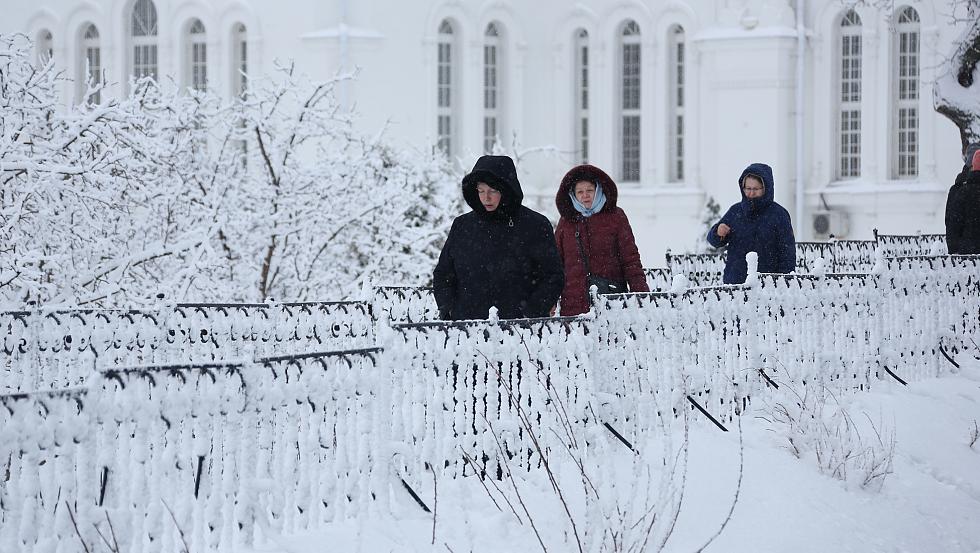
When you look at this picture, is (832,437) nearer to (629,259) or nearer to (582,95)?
(629,259)

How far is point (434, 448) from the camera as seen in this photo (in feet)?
27.7

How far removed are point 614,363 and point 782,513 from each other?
136 centimetres

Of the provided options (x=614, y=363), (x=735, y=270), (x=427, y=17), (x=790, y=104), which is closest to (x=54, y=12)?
(x=427, y=17)

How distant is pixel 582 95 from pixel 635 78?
1108 millimetres

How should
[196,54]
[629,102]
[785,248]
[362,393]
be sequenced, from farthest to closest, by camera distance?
1. [629,102]
2. [196,54]
3. [785,248]
4. [362,393]

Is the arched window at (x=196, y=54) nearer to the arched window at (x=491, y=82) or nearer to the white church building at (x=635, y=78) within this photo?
the white church building at (x=635, y=78)

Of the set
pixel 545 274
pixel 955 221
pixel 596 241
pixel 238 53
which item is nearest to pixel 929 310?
pixel 955 221

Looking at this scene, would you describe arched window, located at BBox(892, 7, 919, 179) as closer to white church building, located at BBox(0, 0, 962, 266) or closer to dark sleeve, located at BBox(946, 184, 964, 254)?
white church building, located at BBox(0, 0, 962, 266)

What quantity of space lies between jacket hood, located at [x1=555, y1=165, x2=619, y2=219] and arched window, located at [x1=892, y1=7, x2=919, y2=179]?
1867cm

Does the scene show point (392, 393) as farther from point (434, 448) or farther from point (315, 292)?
point (315, 292)

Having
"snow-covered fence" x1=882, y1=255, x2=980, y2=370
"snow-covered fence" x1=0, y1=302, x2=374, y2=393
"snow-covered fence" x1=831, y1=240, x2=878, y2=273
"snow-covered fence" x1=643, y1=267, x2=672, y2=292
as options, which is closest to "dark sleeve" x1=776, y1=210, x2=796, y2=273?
"snow-covered fence" x1=882, y1=255, x2=980, y2=370

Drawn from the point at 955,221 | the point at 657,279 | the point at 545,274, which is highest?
the point at 955,221

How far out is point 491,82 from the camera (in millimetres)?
31406

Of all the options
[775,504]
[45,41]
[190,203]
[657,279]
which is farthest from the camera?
[45,41]
